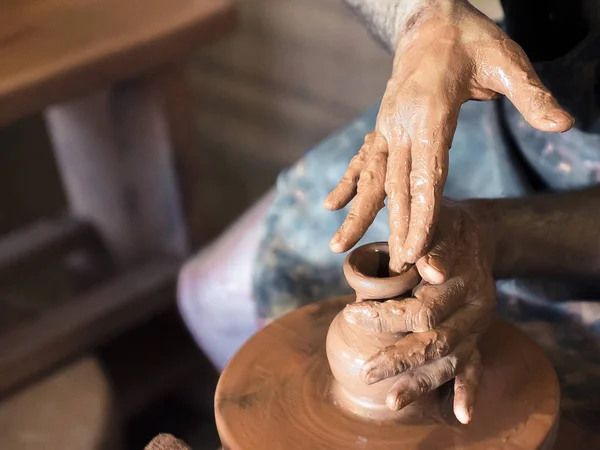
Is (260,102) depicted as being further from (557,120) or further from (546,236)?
(557,120)

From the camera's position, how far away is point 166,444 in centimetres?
91

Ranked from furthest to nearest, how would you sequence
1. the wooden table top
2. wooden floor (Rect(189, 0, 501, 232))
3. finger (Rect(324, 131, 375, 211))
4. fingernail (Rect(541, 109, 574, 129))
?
wooden floor (Rect(189, 0, 501, 232))
the wooden table top
finger (Rect(324, 131, 375, 211))
fingernail (Rect(541, 109, 574, 129))

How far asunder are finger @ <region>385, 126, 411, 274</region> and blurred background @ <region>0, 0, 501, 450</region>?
2.73 ft

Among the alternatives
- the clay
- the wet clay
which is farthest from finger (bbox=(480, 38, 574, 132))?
the clay

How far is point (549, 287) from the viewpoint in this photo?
1.15 meters

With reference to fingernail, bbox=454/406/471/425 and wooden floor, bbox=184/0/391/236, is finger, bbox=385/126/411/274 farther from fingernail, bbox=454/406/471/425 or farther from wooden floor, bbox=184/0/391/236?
wooden floor, bbox=184/0/391/236

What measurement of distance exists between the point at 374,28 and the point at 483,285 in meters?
0.51

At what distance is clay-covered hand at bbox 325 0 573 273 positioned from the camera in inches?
32.2

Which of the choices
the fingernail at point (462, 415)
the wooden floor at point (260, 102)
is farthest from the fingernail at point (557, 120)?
the wooden floor at point (260, 102)

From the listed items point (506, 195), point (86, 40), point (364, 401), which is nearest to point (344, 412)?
point (364, 401)

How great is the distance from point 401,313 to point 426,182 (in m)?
0.15

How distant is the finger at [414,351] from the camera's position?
2.61 feet

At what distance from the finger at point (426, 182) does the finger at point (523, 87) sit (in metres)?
0.06

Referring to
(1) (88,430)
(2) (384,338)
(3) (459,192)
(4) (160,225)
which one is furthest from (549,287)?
(4) (160,225)
